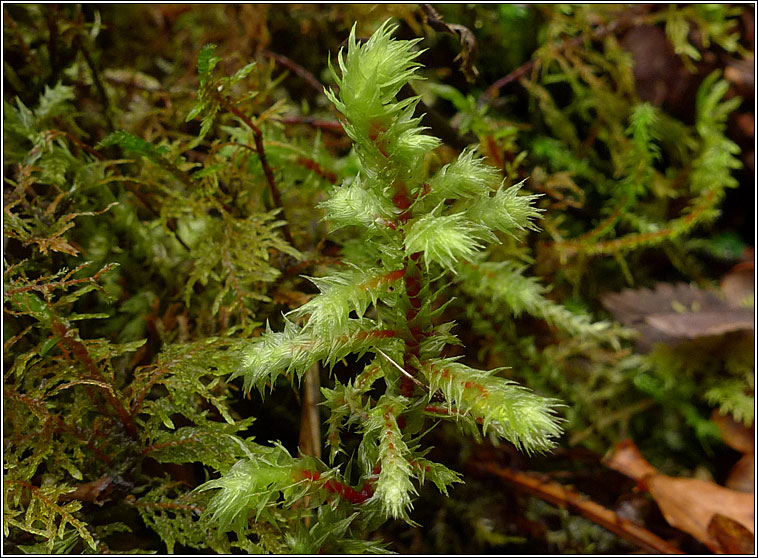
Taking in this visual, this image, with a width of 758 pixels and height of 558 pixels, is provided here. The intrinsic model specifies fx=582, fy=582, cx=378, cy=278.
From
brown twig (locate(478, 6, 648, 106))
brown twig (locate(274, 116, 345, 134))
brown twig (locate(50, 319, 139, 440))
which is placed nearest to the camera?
brown twig (locate(50, 319, 139, 440))

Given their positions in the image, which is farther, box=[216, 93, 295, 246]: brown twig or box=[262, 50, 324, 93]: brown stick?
box=[262, 50, 324, 93]: brown stick

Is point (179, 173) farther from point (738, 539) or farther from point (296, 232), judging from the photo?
point (738, 539)

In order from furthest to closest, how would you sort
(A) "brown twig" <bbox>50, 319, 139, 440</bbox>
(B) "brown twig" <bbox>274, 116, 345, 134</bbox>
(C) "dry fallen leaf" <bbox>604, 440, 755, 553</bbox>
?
(B) "brown twig" <bbox>274, 116, 345, 134</bbox>, (C) "dry fallen leaf" <bbox>604, 440, 755, 553</bbox>, (A) "brown twig" <bbox>50, 319, 139, 440</bbox>

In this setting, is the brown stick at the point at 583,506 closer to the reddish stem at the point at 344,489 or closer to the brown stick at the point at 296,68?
the reddish stem at the point at 344,489

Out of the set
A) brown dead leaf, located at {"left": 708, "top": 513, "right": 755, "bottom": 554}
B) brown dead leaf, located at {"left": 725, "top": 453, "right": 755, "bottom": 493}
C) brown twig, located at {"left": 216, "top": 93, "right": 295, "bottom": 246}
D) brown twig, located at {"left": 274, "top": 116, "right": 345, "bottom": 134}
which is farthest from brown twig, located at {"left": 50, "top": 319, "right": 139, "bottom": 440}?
brown dead leaf, located at {"left": 725, "top": 453, "right": 755, "bottom": 493}

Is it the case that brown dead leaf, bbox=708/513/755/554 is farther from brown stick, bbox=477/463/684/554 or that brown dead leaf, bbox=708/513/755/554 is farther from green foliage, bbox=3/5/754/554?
green foliage, bbox=3/5/754/554

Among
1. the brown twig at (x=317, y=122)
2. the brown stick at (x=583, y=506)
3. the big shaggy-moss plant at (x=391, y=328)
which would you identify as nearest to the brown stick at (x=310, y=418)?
the big shaggy-moss plant at (x=391, y=328)

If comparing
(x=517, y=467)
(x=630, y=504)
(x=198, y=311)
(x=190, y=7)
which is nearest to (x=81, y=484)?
(x=198, y=311)

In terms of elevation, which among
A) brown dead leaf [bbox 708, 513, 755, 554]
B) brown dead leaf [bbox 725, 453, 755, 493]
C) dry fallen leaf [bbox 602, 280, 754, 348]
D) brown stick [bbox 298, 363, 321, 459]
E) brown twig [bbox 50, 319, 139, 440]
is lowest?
brown dead leaf [bbox 725, 453, 755, 493]
